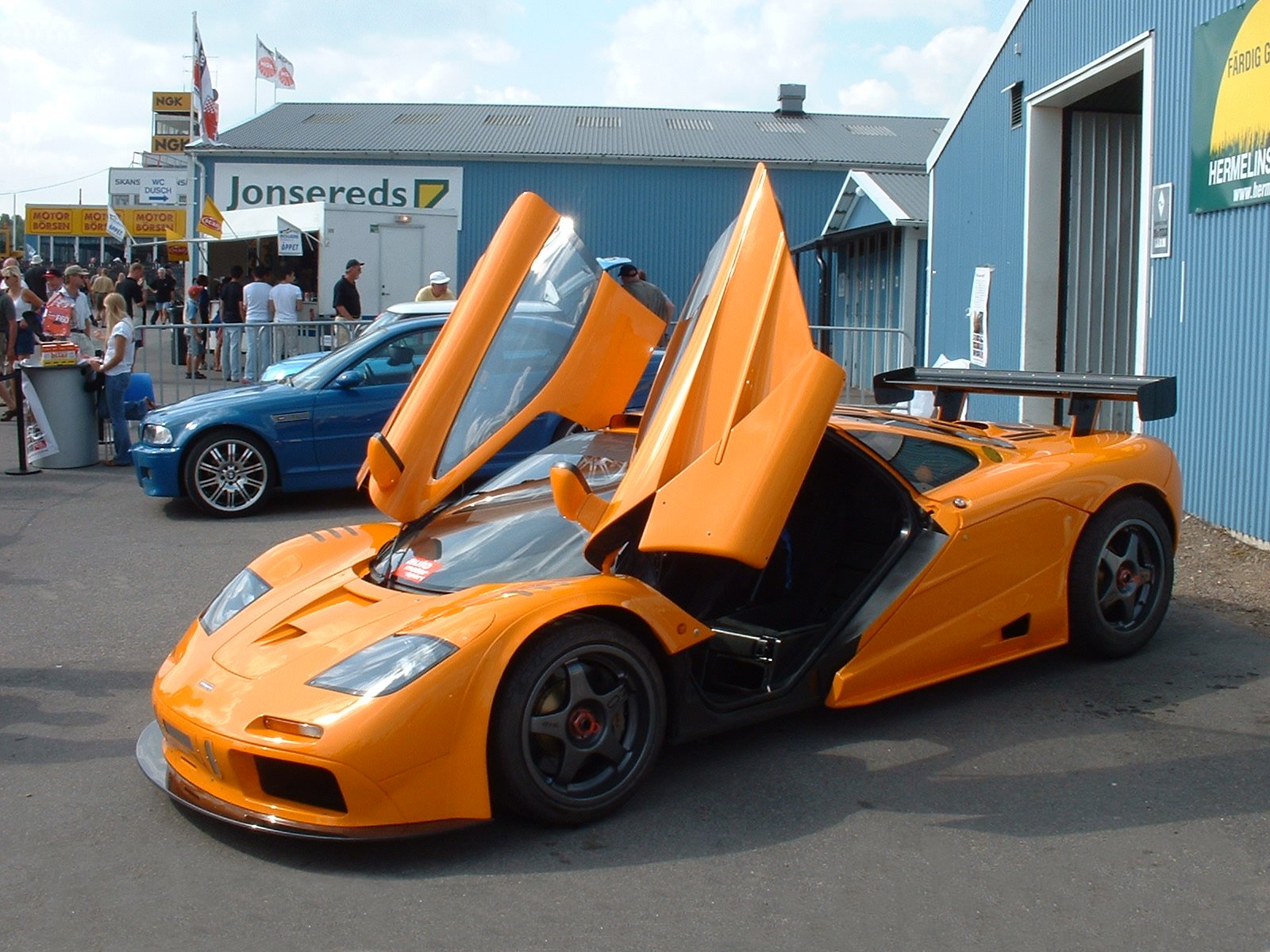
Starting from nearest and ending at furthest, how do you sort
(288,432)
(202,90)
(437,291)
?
(288,432) < (437,291) < (202,90)

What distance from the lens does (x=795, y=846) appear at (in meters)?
3.93

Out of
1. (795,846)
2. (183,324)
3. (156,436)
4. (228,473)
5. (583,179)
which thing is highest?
(583,179)

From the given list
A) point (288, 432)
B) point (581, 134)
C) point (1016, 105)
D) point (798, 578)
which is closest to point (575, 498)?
point (798, 578)

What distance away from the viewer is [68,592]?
757 centimetres

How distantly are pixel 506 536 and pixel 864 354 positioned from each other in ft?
33.9

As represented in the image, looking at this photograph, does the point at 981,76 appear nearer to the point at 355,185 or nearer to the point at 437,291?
the point at 437,291

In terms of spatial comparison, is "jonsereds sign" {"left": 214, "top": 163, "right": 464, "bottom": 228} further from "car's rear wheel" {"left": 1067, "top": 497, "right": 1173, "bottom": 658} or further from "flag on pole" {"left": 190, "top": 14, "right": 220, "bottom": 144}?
"car's rear wheel" {"left": 1067, "top": 497, "right": 1173, "bottom": 658}

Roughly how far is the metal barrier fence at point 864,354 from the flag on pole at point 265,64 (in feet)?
109

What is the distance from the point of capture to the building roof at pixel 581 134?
28984 millimetres

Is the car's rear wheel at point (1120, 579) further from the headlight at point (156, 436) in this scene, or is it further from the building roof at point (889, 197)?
the building roof at point (889, 197)

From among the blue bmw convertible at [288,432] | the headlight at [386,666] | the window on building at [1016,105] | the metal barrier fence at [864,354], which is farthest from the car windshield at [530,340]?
the metal barrier fence at [864,354]

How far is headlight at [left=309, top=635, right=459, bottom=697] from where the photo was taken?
3.79 m

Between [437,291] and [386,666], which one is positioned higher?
[437,291]

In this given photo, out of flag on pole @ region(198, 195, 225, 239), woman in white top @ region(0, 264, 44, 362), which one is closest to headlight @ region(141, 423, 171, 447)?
woman in white top @ region(0, 264, 44, 362)
